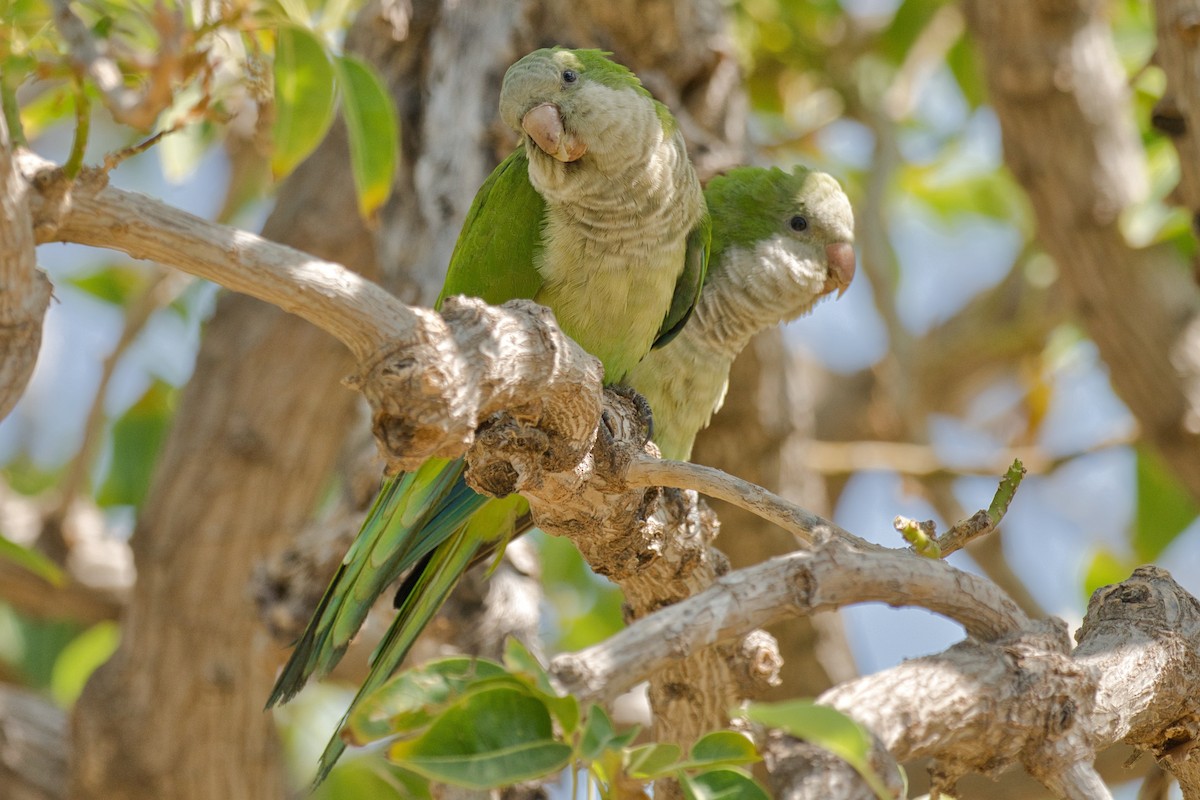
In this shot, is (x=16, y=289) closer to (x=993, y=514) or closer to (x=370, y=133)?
(x=370, y=133)

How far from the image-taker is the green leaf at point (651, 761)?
4.63ft

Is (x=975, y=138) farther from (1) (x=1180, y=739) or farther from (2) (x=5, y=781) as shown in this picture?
(2) (x=5, y=781)

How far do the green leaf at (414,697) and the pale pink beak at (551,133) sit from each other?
1497 mm

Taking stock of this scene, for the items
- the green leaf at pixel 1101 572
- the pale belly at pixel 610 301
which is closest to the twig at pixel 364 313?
the pale belly at pixel 610 301

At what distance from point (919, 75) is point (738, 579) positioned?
4168mm

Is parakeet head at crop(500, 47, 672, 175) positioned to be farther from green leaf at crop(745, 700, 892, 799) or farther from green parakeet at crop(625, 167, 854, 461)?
green leaf at crop(745, 700, 892, 799)

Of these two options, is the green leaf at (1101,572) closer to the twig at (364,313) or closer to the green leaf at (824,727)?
the twig at (364,313)

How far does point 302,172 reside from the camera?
14.0ft

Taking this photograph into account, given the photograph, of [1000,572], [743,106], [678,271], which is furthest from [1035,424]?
[678,271]

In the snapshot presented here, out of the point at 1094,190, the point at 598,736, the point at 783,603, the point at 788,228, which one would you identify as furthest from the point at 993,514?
the point at 1094,190

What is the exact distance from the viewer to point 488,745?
1.38 metres

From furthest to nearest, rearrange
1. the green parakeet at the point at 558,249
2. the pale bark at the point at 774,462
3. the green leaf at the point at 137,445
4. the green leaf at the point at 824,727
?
1. the green leaf at the point at 137,445
2. the pale bark at the point at 774,462
3. the green parakeet at the point at 558,249
4. the green leaf at the point at 824,727

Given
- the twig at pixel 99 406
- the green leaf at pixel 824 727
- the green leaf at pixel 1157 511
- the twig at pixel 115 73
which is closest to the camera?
the green leaf at pixel 824 727

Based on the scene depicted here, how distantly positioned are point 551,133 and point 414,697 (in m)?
1.58
